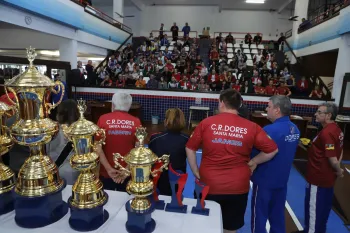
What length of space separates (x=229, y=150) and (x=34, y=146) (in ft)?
4.17

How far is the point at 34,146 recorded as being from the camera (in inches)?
47.3

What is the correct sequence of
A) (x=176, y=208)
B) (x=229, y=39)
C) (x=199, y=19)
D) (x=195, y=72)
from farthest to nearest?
(x=199, y=19), (x=229, y=39), (x=195, y=72), (x=176, y=208)

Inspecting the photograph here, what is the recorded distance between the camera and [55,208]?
125 cm

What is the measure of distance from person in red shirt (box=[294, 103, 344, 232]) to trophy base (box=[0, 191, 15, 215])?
2569mm

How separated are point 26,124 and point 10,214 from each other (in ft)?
1.67

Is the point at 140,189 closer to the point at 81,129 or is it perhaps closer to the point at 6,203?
the point at 81,129

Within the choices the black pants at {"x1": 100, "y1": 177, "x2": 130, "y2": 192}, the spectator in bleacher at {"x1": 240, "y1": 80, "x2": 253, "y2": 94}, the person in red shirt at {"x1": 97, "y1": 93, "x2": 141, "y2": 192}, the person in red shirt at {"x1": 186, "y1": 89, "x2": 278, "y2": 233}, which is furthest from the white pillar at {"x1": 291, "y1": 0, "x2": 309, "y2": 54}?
the black pants at {"x1": 100, "y1": 177, "x2": 130, "y2": 192}

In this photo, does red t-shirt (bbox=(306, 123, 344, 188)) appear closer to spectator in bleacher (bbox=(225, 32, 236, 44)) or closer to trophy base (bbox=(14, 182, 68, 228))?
trophy base (bbox=(14, 182, 68, 228))

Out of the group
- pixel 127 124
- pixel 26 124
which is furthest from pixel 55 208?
pixel 127 124

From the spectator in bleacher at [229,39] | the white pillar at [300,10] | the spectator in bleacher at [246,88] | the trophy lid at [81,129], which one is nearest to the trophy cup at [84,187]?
the trophy lid at [81,129]

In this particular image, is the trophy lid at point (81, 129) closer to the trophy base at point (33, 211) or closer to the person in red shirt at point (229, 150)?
the trophy base at point (33, 211)

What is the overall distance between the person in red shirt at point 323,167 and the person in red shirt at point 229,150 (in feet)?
2.86

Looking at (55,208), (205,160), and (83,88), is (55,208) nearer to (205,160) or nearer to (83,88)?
(205,160)

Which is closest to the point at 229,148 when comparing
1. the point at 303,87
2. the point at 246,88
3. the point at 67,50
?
the point at 246,88
